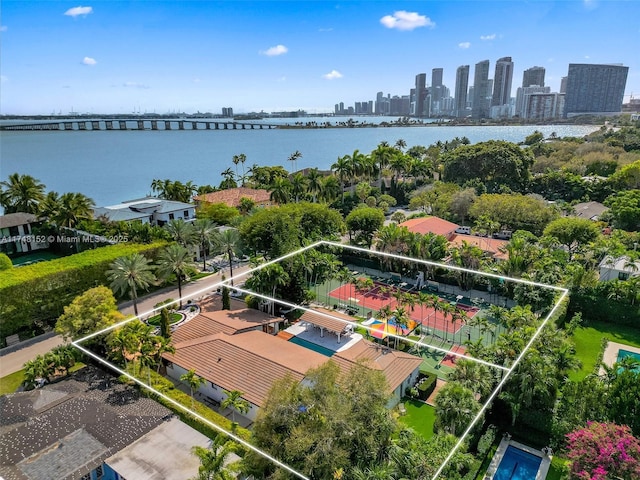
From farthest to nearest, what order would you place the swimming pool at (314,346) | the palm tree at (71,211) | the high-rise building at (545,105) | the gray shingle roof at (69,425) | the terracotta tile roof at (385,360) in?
the high-rise building at (545,105) → the palm tree at (71,211) → the swimming pool at (314,346) → the terracotta tile roof at (385,360) → the gray shingle roof at (69,425)

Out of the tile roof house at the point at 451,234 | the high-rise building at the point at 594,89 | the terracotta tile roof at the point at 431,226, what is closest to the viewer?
the tile roof house at the point at 451,234

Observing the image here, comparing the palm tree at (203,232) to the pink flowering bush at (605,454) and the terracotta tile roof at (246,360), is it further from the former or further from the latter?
the pink flowering bush at (605,454)

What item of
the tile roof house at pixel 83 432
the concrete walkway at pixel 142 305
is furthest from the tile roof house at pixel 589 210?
the tile roof house at pixel 83 432

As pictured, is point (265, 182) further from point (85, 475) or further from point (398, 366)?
point (85, 475)

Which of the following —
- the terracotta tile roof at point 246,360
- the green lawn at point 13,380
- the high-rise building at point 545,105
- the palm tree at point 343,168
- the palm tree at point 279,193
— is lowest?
the green lawn at point 13,380

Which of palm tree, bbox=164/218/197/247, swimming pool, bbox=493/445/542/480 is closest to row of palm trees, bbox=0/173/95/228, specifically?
palm tree, bbox=164/218/197/247

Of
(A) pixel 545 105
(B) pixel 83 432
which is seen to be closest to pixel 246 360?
(B) pixel 83 432

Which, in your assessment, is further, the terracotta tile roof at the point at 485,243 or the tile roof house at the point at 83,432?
the terracotta tile roof at the point at 485,243

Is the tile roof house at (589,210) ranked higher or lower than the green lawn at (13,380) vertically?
higher

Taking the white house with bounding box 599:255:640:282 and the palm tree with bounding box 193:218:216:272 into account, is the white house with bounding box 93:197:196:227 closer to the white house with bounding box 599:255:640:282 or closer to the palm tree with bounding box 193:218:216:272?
the palm tree with bounding box 193:218:216:272
